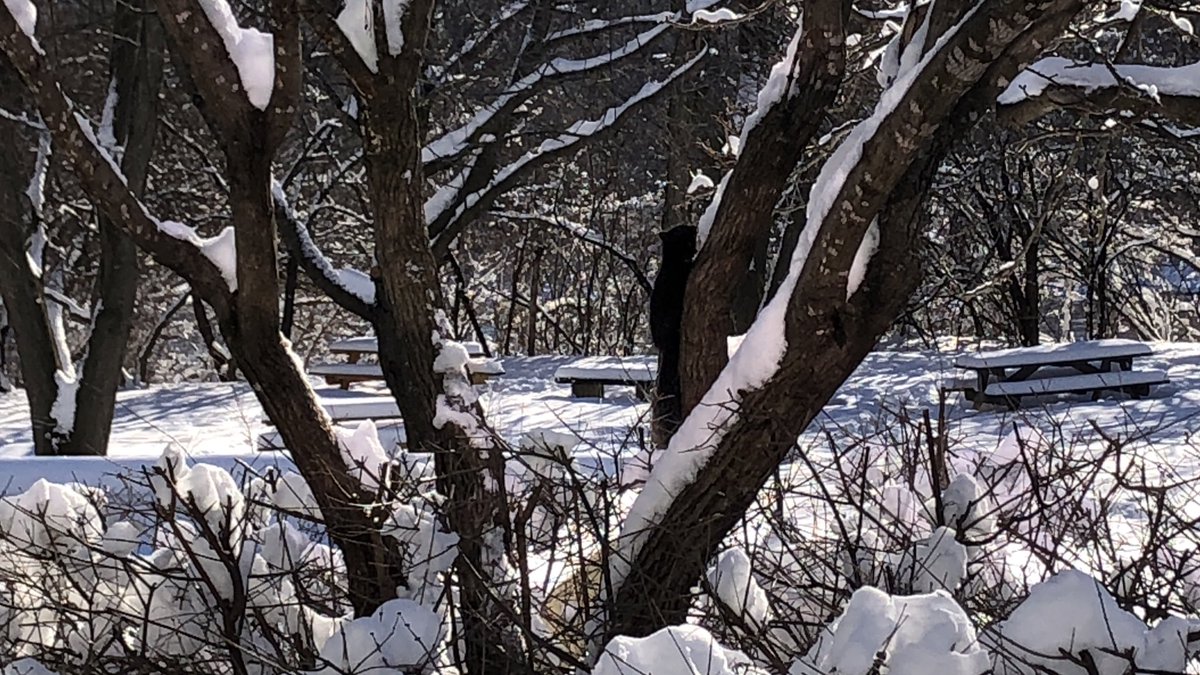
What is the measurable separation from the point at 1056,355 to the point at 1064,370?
1.41 feet

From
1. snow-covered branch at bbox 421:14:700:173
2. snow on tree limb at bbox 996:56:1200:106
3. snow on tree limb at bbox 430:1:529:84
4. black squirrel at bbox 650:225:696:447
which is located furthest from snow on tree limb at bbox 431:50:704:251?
snow on tree limb at bbox 996:56:1200:106

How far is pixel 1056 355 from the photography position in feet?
32.0

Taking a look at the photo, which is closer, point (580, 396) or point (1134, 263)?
point (580, 396)

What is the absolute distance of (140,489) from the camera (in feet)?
12.5

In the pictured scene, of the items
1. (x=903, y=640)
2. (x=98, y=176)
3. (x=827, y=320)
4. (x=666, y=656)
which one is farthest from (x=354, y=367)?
(x=903, y=640)

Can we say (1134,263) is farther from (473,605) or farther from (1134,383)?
(473,605)

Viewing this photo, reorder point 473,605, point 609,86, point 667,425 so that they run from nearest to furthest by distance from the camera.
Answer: point 473,605, point 667,425, point 609,86

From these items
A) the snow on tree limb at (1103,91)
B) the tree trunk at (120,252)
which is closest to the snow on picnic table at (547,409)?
the tree trunk at (120,252)

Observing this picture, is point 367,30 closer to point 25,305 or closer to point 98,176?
point 98,176

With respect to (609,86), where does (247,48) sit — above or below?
below

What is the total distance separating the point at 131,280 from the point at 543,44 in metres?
3.26

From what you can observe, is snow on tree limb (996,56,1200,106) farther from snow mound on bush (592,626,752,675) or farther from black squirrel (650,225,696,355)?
snow mound on bush (592,626,752,675)

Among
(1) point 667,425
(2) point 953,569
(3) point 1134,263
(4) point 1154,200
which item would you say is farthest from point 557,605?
(3) point 1134,263

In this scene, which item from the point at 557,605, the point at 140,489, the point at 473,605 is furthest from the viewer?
the point at 140,489
